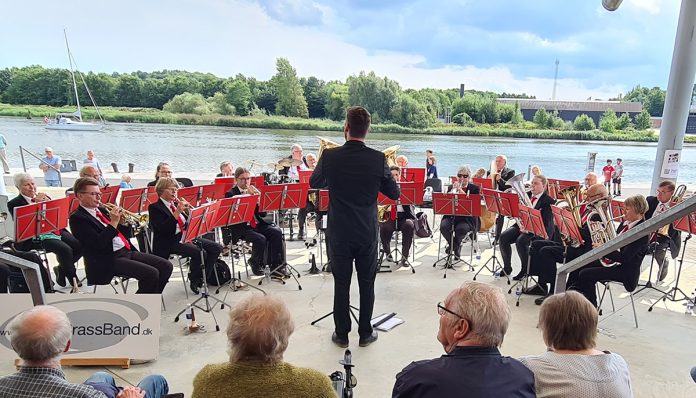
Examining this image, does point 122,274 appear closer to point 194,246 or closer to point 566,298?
point 194,246

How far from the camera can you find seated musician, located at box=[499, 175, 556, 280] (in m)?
6.20

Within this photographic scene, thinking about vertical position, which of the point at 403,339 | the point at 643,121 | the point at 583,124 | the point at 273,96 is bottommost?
the point at 403,339

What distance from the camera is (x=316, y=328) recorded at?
15.6 ft

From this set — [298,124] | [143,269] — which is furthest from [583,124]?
[143,269]

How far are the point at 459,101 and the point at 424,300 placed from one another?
37.7m

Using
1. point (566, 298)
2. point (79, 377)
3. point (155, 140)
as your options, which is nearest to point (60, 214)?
point (79, 377)

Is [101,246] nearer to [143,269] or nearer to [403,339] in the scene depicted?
[143,269]

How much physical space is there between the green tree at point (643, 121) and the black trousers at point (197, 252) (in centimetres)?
4732

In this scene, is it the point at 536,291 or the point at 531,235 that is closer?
the point at 536,291

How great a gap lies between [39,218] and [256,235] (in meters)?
2.57

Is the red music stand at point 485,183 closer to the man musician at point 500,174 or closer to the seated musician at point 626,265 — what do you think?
the man musician at point 500,174

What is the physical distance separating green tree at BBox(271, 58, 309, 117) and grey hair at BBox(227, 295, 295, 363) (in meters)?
38.4

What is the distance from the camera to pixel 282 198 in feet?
20.9

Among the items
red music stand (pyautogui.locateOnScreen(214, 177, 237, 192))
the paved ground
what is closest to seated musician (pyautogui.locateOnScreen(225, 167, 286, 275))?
red music stand (pyautogui.locateOnScreen(214, 177, 237, 192))
